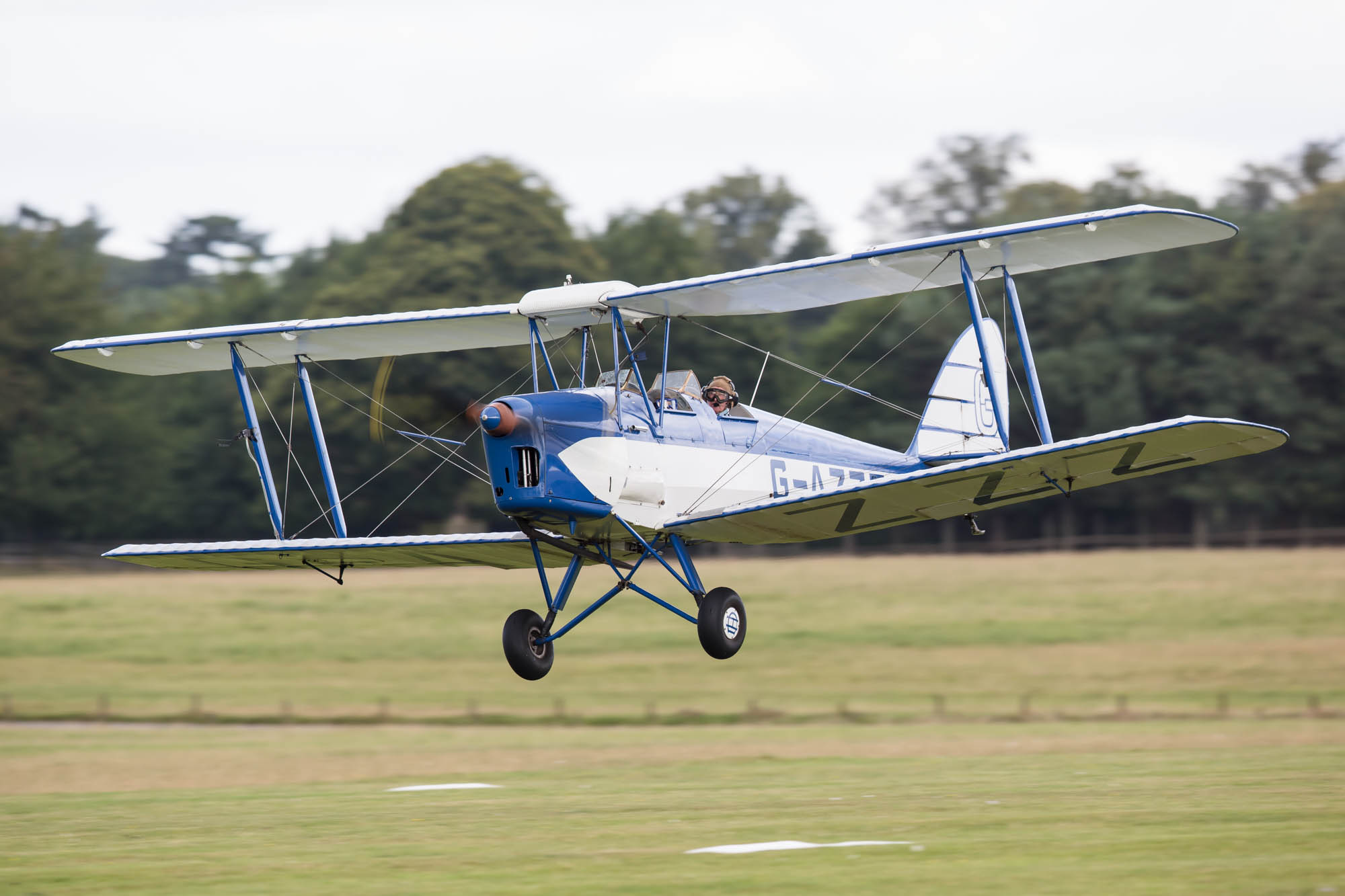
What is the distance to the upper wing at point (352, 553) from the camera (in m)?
16.2

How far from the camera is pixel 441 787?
25766 mm

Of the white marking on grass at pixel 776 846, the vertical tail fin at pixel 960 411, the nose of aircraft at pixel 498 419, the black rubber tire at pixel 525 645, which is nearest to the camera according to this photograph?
the nose of aircraft at pixel 498 419

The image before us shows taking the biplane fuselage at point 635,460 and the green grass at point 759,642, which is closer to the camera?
the biplane fuselage at point 635,460

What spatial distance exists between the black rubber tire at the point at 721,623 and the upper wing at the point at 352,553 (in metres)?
1.96

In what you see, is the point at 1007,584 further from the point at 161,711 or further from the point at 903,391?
the point at 161,711

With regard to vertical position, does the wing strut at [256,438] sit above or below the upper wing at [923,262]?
below

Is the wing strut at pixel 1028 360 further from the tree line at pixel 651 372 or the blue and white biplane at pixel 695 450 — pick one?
the tree line at pixel 651 372

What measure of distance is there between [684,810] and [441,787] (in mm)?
6351

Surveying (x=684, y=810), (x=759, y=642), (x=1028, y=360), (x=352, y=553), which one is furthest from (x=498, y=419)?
(x=759, y=642)

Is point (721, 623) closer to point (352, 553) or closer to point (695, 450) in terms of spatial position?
point (695, 450)

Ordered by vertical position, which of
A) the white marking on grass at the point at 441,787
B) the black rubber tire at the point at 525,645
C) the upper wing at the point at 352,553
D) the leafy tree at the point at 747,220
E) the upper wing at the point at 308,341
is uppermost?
the leafy tree at the point at 747,220

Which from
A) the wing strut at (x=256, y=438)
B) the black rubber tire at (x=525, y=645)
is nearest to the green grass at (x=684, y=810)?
the black rubber tire at (x=525, y=645)

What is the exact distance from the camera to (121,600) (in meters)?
52.4

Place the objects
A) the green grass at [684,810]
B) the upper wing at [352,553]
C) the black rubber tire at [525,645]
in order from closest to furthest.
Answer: the green grass at [684,810] < the black rubber tire at [525,645] < the upper wing at [352,553]
